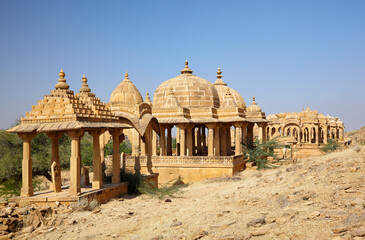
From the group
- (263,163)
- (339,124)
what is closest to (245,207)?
(263,163)

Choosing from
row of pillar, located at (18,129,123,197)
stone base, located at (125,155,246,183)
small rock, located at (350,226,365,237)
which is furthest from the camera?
stone base, located at (125,155,246,183)

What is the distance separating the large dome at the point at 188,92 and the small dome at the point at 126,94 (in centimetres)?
135

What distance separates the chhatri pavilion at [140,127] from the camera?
1334 cm

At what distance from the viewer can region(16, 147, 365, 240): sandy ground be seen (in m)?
8.23

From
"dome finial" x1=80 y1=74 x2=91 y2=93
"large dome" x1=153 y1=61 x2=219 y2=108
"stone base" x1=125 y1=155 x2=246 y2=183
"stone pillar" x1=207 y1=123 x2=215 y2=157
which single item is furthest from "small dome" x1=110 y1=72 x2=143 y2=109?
"dome finial" x1=80 y1=74 x2=91 y2=93

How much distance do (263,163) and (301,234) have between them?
18661 millimetres

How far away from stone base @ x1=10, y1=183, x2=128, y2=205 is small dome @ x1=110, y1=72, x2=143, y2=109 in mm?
12316

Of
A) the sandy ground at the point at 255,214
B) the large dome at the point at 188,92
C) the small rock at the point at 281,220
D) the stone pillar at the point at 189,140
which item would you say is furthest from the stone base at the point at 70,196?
the large dome at the point at 188,92

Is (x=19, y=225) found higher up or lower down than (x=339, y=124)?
lower down

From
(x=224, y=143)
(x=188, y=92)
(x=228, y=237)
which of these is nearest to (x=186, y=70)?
(x=188, y=92)

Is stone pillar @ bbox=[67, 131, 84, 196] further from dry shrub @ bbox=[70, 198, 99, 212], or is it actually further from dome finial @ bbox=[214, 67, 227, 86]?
dome finial @ bbox=[214, 67, 227, 86]

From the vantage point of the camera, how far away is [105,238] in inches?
390

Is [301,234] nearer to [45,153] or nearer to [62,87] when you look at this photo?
[62,87]

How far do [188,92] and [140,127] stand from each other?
33.4ft
